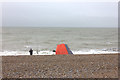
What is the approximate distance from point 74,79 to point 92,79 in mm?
475

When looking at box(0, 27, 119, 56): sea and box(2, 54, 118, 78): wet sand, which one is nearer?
box(2, 54, 118, 78): wet sand

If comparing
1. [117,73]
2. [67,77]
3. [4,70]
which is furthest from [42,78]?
[117,73]

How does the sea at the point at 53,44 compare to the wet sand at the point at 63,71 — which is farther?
the sea at the point at 53,44

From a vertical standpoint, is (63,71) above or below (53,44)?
below

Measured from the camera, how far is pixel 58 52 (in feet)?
27.2

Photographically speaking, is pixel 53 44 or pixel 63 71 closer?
pixel 63 71

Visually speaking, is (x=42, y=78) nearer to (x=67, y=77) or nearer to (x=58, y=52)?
(x=67, y=77)

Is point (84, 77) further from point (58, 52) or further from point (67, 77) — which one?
point (58, 52)

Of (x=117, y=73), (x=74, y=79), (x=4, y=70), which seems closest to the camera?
(x=74, y=79)

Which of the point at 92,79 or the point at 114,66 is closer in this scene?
the point at 92,79

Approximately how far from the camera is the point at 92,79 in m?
3.70

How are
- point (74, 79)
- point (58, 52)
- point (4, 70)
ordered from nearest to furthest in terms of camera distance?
point (74, 79)
point (4, 70)
point (58, 52)

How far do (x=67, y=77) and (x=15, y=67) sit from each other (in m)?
1.91

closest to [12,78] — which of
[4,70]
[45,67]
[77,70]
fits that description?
[4,70]
